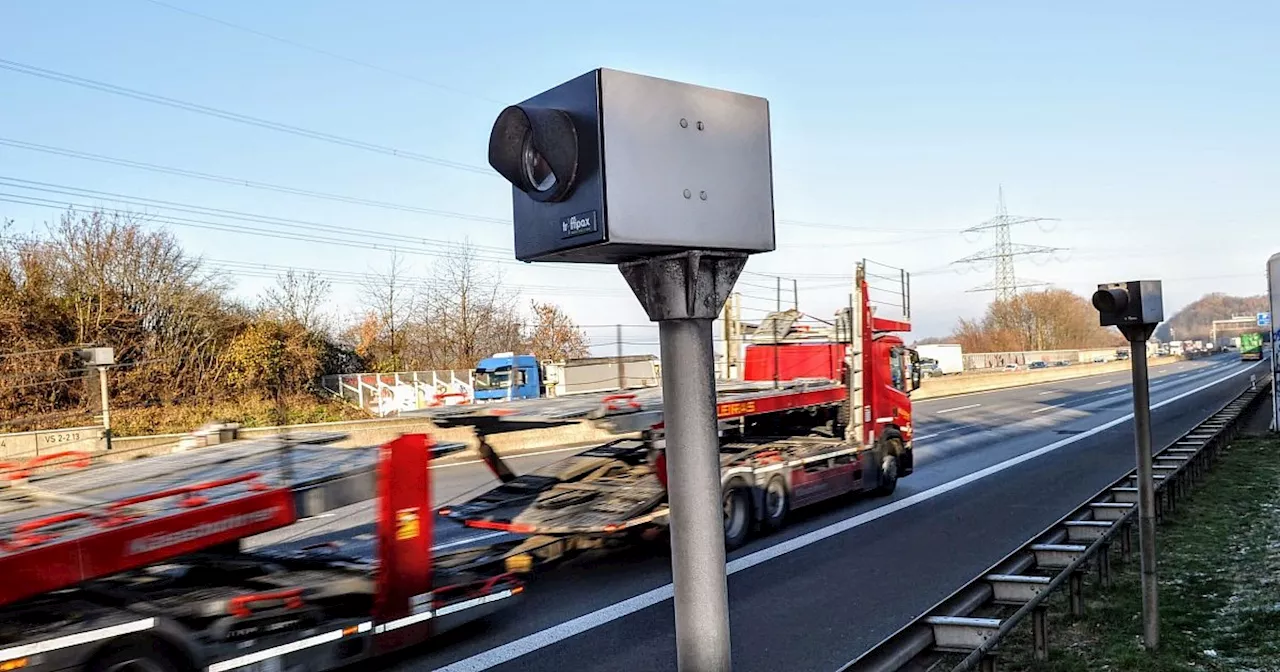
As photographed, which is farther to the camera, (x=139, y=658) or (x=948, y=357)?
(x=948, y=357)

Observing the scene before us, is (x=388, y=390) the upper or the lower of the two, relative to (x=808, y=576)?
upper

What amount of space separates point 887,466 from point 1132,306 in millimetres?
9395

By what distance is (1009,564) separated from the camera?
7.45 m

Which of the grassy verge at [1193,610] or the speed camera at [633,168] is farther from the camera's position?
the grassy verge at [1193,610]

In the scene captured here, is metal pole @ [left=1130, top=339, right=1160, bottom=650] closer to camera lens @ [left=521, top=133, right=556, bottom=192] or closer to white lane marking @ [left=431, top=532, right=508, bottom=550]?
camera lens @ [left=521, top=133, right=556, bottom=192]

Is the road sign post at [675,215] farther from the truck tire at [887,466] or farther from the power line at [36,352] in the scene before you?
the power line at [36,352]

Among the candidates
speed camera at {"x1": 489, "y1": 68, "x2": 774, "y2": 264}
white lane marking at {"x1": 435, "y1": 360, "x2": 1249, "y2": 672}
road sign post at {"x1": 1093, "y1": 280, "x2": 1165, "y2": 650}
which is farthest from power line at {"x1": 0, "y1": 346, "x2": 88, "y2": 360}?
speed camera at {"x1": 489, "y1": 68, "x2": 774, "y2": 264}

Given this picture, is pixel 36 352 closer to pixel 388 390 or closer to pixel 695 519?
pixel 388 390

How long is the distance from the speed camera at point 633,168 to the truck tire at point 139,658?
3.98 meters

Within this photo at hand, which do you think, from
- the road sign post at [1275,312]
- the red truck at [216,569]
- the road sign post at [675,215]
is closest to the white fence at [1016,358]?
the road sign post at [1275,312]

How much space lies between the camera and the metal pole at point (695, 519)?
2.54 meters

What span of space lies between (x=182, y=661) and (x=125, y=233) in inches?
1126

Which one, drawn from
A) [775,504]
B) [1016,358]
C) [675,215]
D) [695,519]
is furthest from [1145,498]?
[1016,358]

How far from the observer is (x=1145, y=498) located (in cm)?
596
